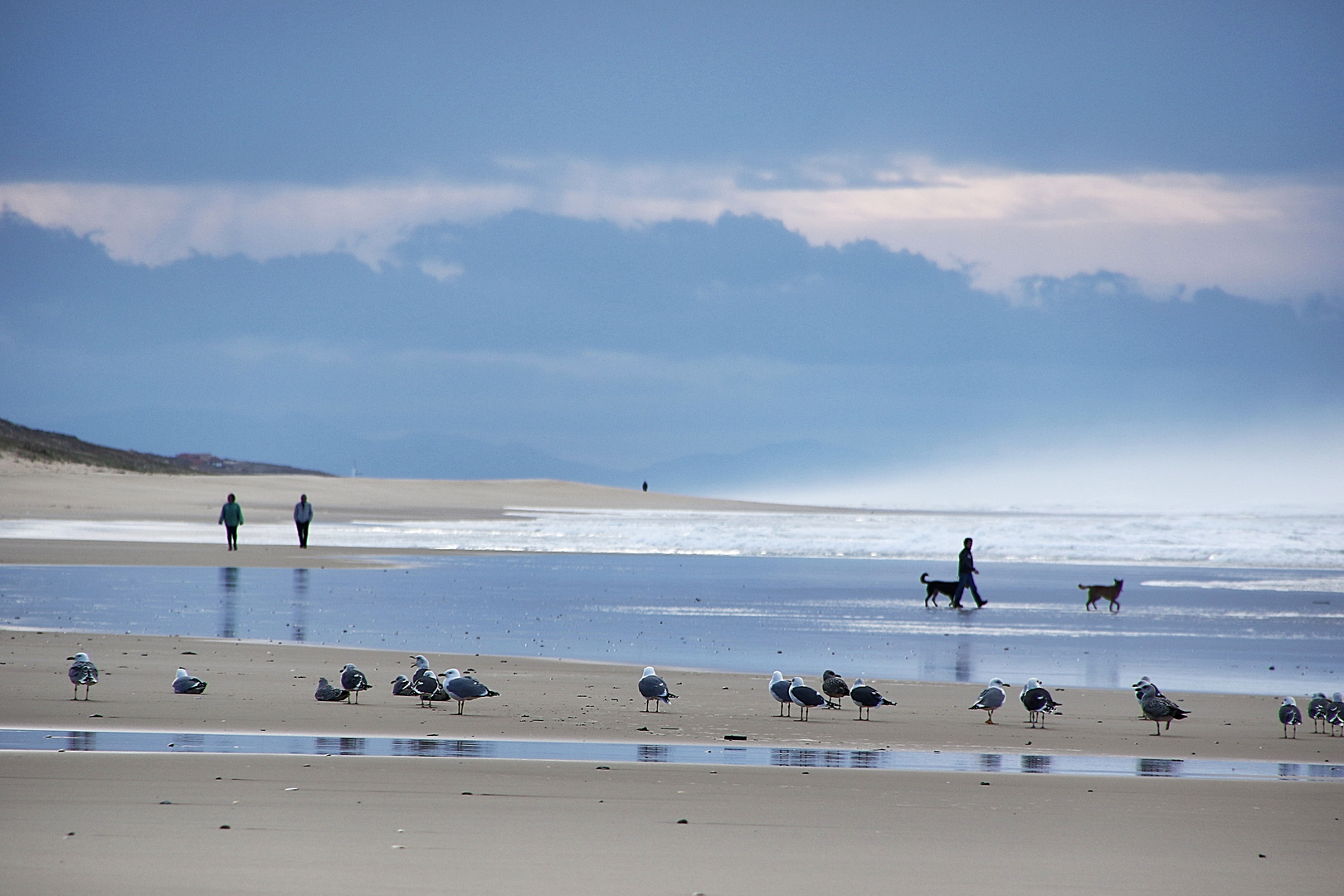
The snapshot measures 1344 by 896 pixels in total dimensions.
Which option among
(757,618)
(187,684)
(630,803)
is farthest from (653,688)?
(757,618)

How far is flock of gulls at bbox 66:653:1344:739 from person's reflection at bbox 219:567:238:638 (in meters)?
5.13

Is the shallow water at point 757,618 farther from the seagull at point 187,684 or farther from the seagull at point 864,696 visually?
the seagull at point 187,684

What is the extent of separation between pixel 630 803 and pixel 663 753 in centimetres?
183

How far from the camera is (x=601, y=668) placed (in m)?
14.4

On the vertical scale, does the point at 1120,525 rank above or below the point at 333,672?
above

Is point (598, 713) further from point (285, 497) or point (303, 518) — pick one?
point (285, 497)

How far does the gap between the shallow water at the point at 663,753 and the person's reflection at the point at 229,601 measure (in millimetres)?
6840

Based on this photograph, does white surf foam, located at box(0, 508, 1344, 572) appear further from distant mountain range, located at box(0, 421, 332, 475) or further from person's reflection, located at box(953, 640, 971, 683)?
distant mountain range, located at box(0, 421, 332, 475)

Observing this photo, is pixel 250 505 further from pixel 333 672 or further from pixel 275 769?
pixel 275 769

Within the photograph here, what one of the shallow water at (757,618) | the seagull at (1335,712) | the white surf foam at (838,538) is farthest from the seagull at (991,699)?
the white surf foam at (838,538)

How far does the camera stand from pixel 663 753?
992 cm

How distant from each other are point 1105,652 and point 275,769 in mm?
11471

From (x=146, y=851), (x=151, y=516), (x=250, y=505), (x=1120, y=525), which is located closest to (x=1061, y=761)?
(x=146, y=851)

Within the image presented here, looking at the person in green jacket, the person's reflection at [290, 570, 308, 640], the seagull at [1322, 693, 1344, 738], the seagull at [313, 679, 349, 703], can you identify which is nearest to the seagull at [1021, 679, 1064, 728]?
the seagull at [1322, 693, 1344, 738]
